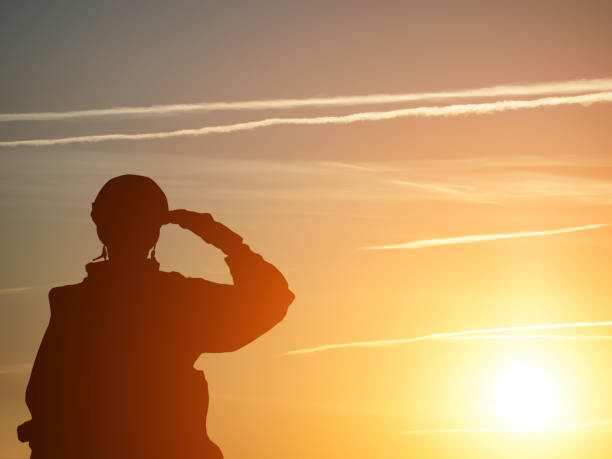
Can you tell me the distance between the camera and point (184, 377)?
401 inches

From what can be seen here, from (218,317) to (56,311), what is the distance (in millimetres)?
1316

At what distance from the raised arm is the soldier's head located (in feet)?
0.71

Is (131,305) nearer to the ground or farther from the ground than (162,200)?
nearer to the ground

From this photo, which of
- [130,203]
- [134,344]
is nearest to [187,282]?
[134,344]

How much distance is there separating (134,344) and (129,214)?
1.08m

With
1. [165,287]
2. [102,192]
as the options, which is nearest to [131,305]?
[165,287]

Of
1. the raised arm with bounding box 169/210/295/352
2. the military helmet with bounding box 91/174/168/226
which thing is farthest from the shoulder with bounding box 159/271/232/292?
the military helmet with bounding box 91/174/168/226

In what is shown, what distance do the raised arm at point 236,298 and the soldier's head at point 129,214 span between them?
0.71ft

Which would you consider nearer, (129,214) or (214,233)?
(129,214)

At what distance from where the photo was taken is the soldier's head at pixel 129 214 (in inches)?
389

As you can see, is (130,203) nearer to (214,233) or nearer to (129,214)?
(129,214)

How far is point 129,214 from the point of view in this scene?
10.0 m

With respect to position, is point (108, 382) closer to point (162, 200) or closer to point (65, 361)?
point (65, 361)

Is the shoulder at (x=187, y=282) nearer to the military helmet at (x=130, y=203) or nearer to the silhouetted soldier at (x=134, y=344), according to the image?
the silhouetted soldier at (x=134, y=344)
